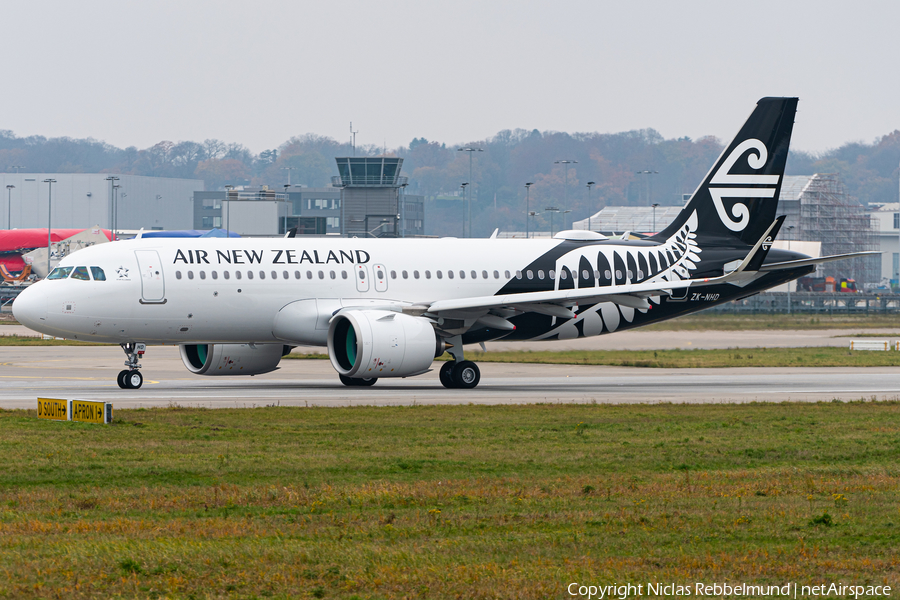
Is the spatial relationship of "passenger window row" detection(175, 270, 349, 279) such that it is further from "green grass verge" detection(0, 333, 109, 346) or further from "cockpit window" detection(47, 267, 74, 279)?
"green grass verge" detection(0, 333, 109, 346)

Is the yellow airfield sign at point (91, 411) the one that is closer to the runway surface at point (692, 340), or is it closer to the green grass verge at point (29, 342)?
the runway surface at point (692, 340)

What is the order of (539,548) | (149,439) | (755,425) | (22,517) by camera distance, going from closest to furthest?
(539,548), (22,517), (149,439), (755,425)

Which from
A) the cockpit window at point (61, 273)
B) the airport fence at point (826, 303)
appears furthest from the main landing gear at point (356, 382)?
the airport fence at point (826, 303)

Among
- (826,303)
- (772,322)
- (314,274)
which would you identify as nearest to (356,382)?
(314,274)

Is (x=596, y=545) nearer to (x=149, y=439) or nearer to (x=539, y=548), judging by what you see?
(x=539, y=548)

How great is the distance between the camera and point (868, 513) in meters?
14.3

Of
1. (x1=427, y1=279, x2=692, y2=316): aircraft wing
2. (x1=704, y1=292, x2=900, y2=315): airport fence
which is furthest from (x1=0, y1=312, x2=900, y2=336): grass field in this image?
(x1=427, y1=279, x2=692, y2=316): aircraft wing

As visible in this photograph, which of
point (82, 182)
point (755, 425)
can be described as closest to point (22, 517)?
point (755, 425)

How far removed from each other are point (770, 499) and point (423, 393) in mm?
19569

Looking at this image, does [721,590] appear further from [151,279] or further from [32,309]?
[32,309]

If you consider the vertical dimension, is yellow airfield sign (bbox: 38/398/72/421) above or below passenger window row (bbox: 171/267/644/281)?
below

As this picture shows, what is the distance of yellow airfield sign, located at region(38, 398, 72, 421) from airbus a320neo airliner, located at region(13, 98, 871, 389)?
8.62 metres

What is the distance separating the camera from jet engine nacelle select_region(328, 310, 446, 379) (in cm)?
3316

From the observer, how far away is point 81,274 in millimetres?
33500
